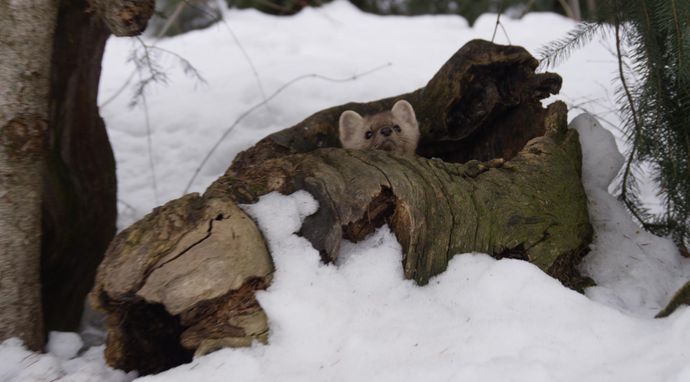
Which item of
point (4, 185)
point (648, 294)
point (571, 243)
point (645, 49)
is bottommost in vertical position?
point (648, 294)

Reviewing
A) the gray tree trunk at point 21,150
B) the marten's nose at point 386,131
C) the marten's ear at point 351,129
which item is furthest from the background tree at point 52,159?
the marten's nose at point 386,131

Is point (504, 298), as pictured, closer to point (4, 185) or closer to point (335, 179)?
point (335, 179)

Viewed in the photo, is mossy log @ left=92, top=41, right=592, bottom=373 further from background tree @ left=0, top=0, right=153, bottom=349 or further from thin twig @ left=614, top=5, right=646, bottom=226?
background tree @ left=0, top=0, right=153, bottom=349

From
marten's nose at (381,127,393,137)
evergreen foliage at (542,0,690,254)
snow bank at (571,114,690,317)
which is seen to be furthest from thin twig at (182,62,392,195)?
evergreen foliage at (542,0,690,254)

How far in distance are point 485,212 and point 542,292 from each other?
1.92ft

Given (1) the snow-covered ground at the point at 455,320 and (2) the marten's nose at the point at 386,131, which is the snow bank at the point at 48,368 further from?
(2) the marten's nose at the point at 386,131

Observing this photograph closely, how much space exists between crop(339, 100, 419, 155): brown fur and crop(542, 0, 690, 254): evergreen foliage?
122 centimetres

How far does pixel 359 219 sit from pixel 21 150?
1.50 metres

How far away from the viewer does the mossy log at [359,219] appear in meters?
2.92

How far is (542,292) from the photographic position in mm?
3119

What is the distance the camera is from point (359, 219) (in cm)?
335

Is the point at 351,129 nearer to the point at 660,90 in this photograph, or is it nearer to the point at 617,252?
the point at 617,252

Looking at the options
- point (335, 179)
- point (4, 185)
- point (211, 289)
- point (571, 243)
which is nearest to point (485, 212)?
point (571, 243)

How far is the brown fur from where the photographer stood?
5098 mm
